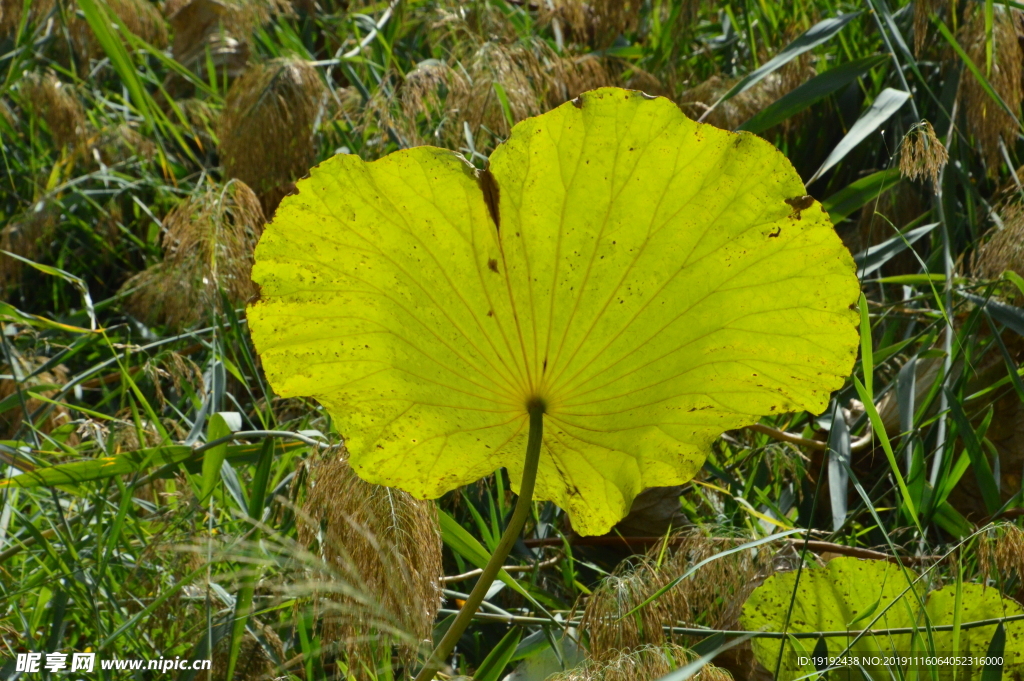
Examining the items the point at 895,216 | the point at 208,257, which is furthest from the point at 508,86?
the point at 895,216

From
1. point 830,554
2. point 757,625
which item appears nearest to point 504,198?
point 757,625

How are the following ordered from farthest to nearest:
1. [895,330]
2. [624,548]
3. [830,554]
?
[895,330]
[624,548]
[830,554]

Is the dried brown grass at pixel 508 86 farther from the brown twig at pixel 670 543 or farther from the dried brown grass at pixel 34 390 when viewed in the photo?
the dried brown grass at pixel 34 390

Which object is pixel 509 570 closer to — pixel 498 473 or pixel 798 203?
pixel 498 473

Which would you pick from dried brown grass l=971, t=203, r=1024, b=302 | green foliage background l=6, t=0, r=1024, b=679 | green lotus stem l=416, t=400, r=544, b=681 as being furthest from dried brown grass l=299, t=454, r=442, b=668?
dried brown grass l=971, t=203, r=1024, b=302

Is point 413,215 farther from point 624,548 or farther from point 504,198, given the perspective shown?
point 624,548

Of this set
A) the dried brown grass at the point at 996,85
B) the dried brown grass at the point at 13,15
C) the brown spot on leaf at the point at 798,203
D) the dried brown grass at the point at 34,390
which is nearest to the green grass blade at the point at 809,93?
the dried brown grass at the point at 996,85

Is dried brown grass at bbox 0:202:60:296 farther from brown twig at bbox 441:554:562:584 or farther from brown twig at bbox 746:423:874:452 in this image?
brown twig at bbox 746:423:874:452
